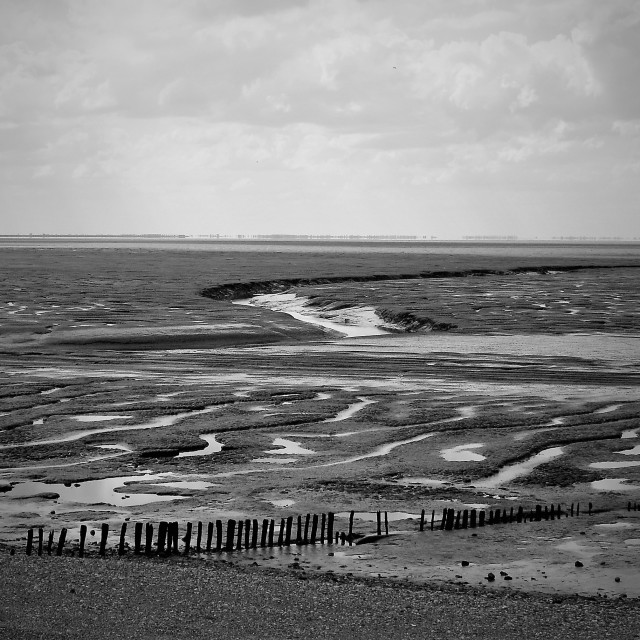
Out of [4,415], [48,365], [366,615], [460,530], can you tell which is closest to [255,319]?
[48,365]

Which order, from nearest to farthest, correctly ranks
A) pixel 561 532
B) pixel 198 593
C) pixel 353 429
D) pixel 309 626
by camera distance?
pixel 309 626
pixel 198 593
pixel 561 532
pixel 353 429

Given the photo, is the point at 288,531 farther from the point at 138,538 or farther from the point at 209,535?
the point at 138,538

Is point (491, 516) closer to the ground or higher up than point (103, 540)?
closer to the ground

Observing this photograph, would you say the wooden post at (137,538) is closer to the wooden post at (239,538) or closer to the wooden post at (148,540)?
the wooden post at (148,540)

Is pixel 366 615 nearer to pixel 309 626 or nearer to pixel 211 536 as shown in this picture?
pixel 309 626

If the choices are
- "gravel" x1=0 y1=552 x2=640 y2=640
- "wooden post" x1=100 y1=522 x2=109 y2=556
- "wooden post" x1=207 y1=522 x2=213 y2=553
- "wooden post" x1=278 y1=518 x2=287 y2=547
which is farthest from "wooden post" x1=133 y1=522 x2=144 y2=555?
"wooden post" x1=278 y1=518 x2=287 y2=547

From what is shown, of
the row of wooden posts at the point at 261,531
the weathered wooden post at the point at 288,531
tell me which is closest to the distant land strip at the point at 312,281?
the row of wooden posts at the point at 261,531

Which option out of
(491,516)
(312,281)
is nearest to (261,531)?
(491,516)
